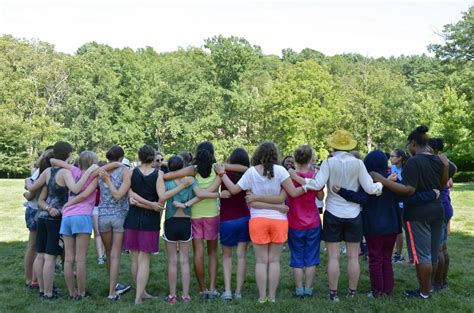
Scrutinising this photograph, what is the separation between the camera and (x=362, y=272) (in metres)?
7.04

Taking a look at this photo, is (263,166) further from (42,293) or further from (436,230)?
(42,293)

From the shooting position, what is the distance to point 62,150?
A: 563 centimetres

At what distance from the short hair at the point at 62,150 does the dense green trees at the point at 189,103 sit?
1214 inches

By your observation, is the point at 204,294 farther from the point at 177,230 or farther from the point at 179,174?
the point at 179,174

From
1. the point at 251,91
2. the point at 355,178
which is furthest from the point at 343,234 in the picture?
the point at 251,91

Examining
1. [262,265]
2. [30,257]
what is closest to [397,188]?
[262,265]

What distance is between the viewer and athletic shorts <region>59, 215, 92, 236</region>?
548cm

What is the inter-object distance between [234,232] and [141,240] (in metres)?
1.15

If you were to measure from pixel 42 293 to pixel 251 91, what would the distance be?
39275 mm

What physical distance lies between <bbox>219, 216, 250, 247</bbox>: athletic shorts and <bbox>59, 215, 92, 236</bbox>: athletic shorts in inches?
66.9

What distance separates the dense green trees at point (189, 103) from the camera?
37.8m

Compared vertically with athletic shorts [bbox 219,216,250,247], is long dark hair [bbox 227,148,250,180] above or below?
above

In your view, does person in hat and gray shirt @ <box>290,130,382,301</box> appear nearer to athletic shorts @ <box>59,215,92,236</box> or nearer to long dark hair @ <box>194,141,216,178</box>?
long dark hair @ <box>194,141,216,178</box>

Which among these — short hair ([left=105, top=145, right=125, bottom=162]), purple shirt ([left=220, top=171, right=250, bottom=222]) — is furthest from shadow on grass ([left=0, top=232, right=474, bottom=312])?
short hair ([left=105, top=145, right=125, bottom=162])
